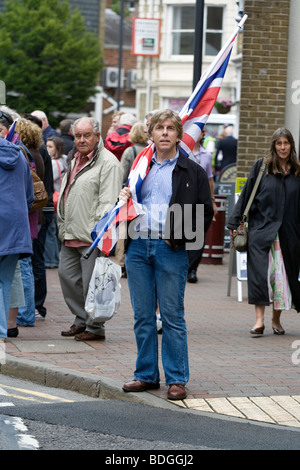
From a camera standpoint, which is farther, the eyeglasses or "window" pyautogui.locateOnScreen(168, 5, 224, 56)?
"window" pyautogui.locateOnScreen(168, 5, 224, 56)

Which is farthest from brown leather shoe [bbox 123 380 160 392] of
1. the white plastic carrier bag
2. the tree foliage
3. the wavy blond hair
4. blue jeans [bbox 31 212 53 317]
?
the tree foliage

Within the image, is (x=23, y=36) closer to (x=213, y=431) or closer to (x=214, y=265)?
(x=214, y=265)

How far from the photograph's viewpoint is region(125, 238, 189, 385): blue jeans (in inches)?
289

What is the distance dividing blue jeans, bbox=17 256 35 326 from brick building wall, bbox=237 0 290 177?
5054mm

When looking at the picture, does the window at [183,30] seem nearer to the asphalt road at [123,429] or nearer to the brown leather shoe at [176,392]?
the brown leather shoe at [176,392]

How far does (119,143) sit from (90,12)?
36.3 metres

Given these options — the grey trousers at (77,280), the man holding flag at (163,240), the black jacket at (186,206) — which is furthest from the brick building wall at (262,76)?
the black jacket at (186,206)

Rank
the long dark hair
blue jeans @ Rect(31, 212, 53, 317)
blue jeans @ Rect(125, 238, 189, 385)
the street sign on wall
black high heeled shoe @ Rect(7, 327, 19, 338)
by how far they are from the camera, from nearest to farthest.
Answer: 1. blue jeans @ Rect(125, 238, 189, 385)
2. black high heeled shoe @ Rect(7, 327, 19, 338)
3. the long dark hair
4. blue jeans @ Rect(31, 212, 53, 317)
5. the street sign on wall

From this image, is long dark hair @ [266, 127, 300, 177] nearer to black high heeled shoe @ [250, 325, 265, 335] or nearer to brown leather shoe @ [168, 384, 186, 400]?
black high heeled shoe @ [250, 325, 265, 335]

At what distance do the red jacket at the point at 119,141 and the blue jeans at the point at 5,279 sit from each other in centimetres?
593

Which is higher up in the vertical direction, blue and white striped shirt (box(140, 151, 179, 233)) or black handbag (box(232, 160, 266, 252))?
blue and white striped shirt (box(140, 151, 179, 233))

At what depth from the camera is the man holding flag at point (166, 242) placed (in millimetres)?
7258

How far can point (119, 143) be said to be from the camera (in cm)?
1469

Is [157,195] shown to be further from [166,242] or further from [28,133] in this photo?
[28,133]
